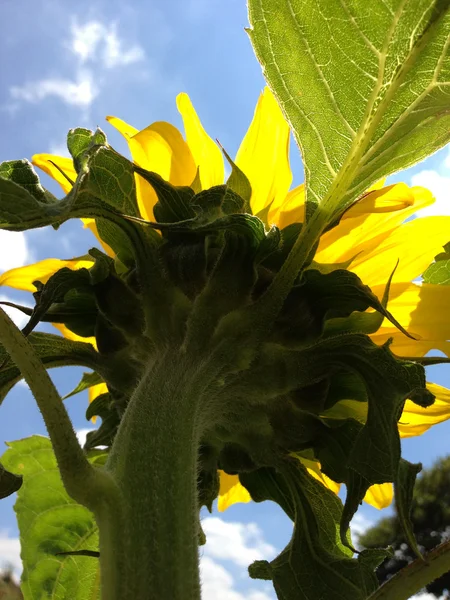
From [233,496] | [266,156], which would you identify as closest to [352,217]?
[266,156]

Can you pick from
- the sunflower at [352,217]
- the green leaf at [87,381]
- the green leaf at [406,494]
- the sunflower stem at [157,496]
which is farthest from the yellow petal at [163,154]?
the green leaf at [406,494]

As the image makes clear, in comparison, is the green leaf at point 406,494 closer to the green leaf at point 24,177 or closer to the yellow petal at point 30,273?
the green leaf at point 24,177

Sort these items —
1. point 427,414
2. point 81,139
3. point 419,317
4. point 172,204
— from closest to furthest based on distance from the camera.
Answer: point 81,139 → point 172,204 → point 419,317 → point 427,414

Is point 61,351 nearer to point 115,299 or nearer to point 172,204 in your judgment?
point 115,299

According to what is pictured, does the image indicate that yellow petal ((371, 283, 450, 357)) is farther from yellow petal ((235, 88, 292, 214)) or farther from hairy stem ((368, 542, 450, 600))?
hairy stem ((368, 542, 450, 600))

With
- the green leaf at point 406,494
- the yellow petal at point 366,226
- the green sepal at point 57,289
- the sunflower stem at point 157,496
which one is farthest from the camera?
the yellow petal at point 366,226
